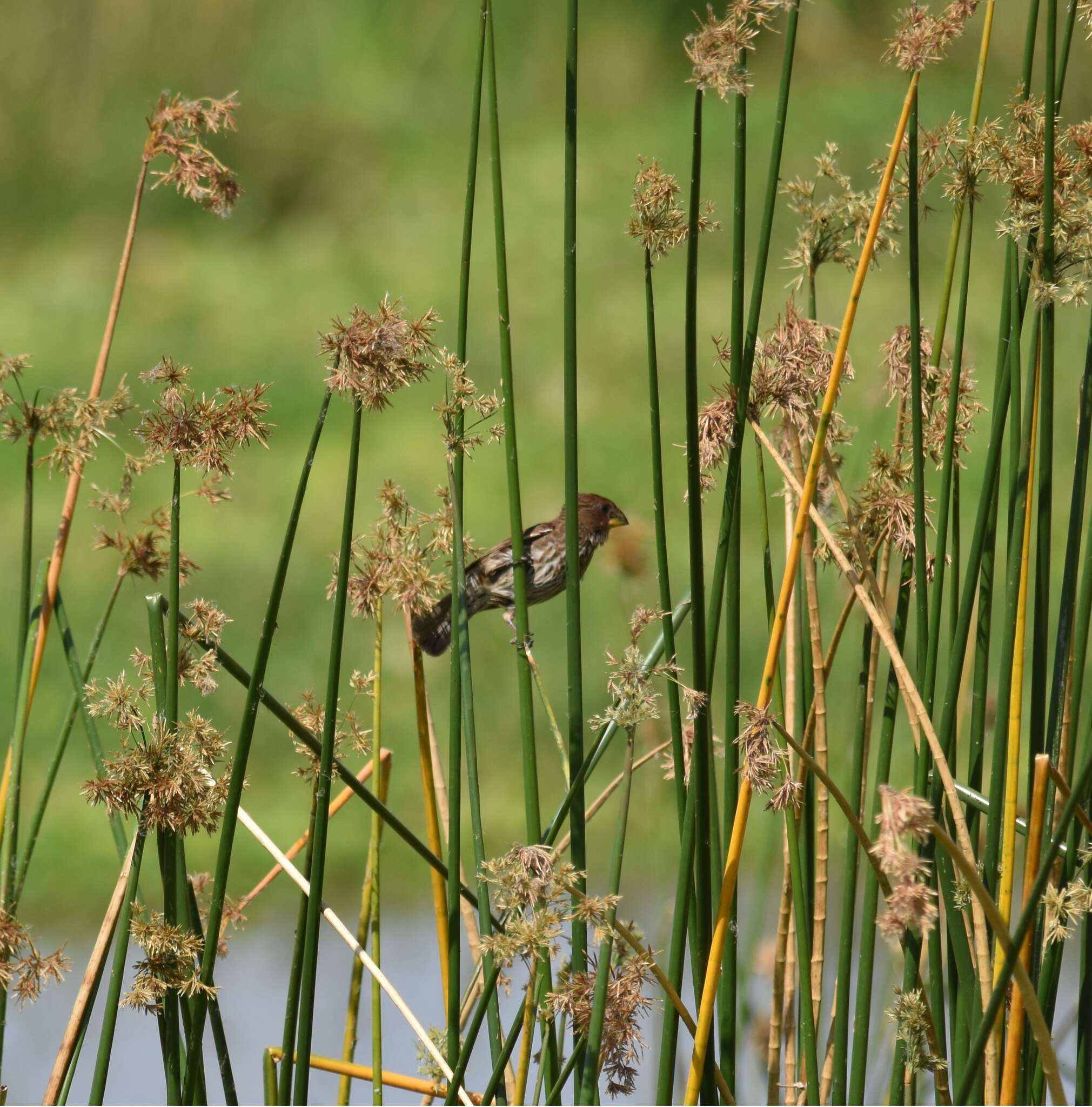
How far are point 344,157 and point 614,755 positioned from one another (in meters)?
2.04

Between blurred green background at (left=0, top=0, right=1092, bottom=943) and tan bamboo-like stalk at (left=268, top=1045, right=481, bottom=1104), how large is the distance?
1720mm

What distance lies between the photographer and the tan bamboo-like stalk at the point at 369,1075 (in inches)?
35.6

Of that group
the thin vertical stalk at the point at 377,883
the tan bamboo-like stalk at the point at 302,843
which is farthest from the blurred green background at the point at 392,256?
the thin vertical stalk at the point at 377,883

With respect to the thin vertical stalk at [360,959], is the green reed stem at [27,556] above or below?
above

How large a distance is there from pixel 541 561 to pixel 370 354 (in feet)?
3.10

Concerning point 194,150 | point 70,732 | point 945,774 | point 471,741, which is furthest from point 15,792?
point 945,774

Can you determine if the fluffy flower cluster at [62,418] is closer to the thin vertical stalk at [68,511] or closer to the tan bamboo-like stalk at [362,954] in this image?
the thin vertical stalk at [68,511]

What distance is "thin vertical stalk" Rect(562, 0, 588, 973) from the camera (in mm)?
684

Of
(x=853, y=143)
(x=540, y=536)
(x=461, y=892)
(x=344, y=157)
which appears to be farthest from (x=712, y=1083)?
(x=344, y=157)

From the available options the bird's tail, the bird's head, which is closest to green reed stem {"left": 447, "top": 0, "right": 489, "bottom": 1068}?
the bird's tail

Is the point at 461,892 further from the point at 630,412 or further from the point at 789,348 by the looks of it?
the point at 630,412

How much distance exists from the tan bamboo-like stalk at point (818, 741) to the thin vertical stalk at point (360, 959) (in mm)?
263

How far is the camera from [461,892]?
75cm

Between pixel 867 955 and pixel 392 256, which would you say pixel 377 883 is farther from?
pixel 392 256
